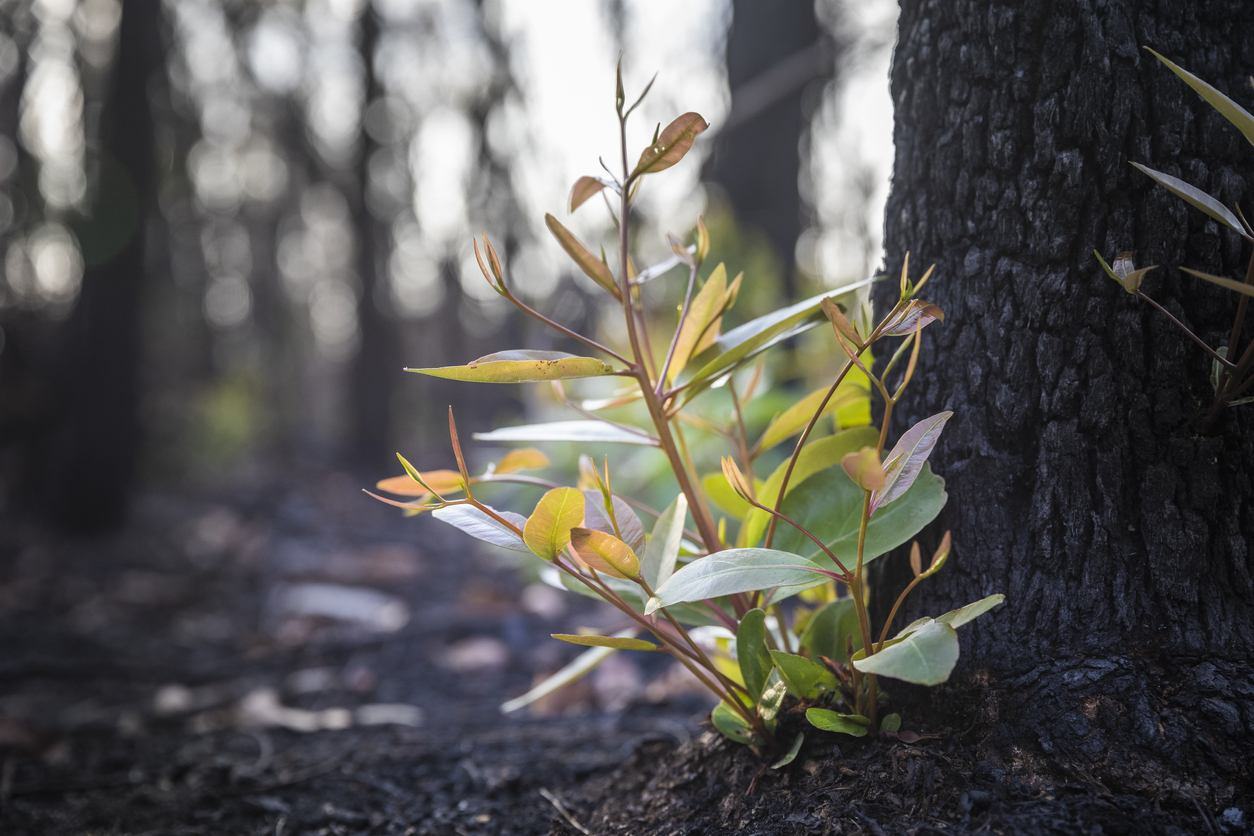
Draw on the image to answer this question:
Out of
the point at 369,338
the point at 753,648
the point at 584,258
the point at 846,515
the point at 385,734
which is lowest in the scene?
the point at 385,734

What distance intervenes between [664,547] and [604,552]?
0.13 m

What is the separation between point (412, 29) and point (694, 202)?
306 inches

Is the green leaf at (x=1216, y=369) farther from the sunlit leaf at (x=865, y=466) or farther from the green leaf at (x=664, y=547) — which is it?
the green leaf at (x=664, y=547)

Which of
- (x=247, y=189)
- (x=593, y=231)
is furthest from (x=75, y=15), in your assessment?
(x=593, y=231)

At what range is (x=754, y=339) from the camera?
0.82m

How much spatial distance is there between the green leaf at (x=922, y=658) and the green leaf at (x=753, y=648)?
0.51 feet

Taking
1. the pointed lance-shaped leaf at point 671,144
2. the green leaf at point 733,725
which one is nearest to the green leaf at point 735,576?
the green leaf at point 733,725

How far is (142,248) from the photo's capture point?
15.9 ft

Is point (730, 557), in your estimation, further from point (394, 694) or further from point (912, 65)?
point (394, 694)

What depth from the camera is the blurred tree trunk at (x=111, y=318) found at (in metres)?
4.55

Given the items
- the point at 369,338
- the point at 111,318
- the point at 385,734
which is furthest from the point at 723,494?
the point at 369,338

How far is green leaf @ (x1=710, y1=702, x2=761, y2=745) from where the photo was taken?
0.86 m

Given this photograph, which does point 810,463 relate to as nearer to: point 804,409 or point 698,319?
point 804,409

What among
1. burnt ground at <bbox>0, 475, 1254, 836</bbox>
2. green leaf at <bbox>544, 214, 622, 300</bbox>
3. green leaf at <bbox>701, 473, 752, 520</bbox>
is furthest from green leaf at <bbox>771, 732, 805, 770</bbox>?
green leaf at <bbox>544, 214, 622, 300</bbox>
